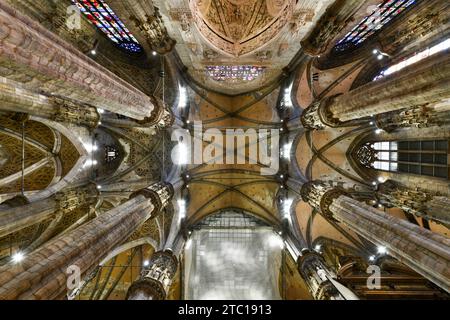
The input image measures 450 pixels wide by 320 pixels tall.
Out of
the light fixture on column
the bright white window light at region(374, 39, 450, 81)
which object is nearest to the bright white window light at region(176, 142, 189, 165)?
the bright white window light at region(374, 39, 450, 81)

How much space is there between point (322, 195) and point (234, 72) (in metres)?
8.99

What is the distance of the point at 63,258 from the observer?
14.9 feet

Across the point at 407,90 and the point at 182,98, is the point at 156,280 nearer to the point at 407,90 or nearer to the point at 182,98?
the point at 407,90

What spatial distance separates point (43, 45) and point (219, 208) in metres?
15.5

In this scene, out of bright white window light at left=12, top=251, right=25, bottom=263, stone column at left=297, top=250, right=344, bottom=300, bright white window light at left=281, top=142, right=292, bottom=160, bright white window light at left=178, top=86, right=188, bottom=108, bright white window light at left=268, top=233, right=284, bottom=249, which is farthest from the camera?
bright white window light at left=281, top=142, right=292, bottom=160

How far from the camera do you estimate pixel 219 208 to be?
60.8ft

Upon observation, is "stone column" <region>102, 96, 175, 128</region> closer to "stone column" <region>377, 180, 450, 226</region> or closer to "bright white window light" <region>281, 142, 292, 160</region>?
"bright white window light" <region>281, 142, 292, 160</region>

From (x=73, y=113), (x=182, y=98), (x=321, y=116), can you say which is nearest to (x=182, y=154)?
(x=182, y=98)

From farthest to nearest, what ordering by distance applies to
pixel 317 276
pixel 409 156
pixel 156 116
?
pixel 409 156 < pixel 156 116 < pixel 317 276

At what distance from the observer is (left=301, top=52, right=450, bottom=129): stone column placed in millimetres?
5355

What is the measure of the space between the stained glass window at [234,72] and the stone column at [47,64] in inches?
349

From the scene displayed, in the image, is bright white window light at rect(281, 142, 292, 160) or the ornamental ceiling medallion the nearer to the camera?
the ornamental ceiling medallion

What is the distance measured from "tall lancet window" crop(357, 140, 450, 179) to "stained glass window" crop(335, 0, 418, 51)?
5.73m
